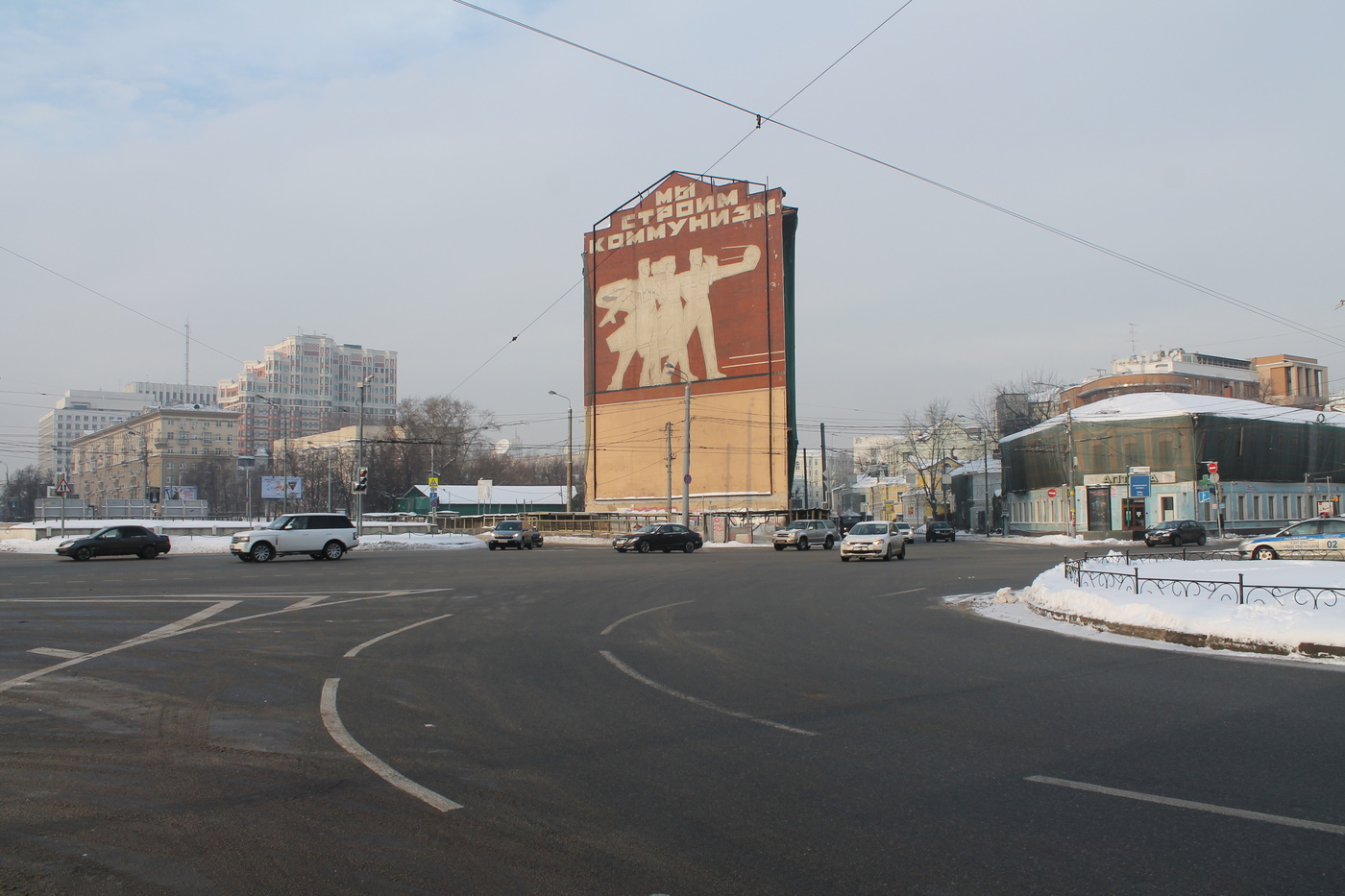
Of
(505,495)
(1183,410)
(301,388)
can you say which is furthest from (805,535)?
(301,388)

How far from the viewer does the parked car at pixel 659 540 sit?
1668 inches

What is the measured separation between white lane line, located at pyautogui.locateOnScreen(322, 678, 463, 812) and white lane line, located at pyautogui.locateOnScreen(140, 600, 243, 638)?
20.8 feet

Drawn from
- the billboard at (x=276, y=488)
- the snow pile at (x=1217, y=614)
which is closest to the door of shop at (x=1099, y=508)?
the snow pile at (x=1217, y=614)

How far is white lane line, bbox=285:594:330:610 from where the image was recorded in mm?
16953

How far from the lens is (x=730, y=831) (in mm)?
4977

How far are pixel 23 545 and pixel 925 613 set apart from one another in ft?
153

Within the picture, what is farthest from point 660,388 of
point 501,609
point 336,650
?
point 336,650

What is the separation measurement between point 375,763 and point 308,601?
504 inches

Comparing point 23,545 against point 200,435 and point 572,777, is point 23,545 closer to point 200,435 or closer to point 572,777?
point 572,777

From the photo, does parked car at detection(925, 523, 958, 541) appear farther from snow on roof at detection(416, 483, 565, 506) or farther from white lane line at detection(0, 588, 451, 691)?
snow on roof at detection(416, 483, 565, 506)

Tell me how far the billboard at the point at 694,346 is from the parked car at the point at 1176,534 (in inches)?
958

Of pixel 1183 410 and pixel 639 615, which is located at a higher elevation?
pixel 1183 410

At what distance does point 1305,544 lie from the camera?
2539cm

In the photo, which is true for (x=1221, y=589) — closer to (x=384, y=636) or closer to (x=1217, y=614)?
(x=1217, y=614)
